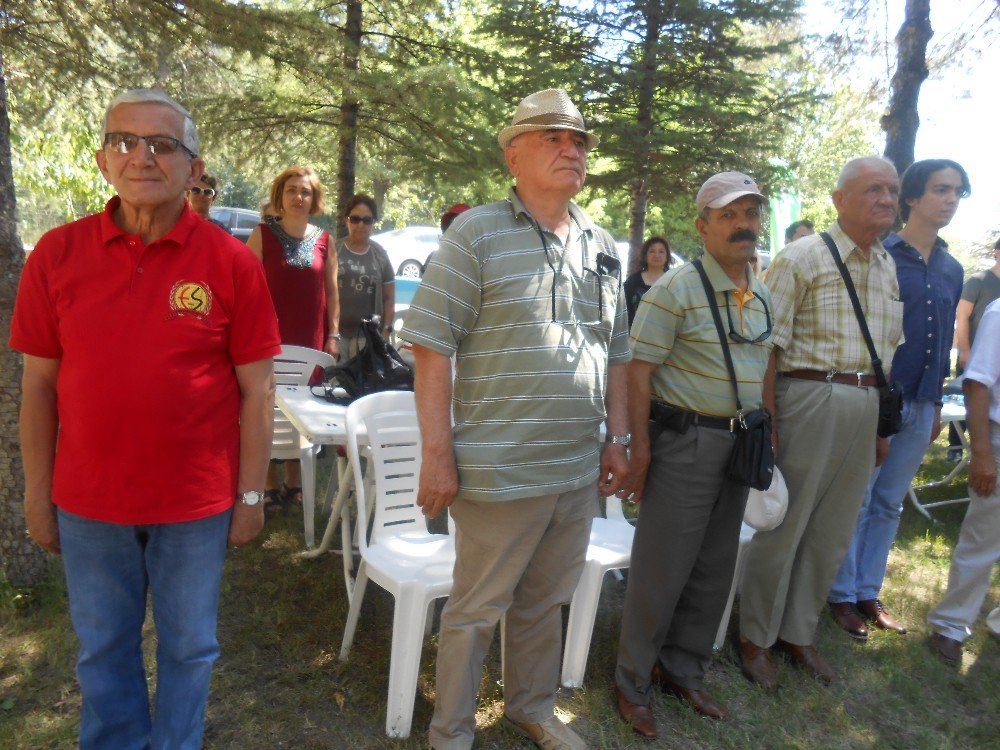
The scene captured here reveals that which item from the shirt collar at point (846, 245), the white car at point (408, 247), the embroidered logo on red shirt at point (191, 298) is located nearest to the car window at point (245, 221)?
the white car at point (408, 247)

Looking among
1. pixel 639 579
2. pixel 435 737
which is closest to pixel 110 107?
pixel 435 737

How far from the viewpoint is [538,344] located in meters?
2.27

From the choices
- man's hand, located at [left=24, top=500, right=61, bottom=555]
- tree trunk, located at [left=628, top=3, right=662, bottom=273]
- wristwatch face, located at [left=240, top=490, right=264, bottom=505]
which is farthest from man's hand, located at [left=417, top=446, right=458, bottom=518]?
tree trunk, located at [left=628, top=3, right=662, bottom=273]

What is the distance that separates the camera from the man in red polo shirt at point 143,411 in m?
1.83

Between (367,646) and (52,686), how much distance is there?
1192 mm

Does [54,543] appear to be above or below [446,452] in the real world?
below

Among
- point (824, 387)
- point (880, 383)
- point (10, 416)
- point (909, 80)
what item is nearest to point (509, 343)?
point (824, 387)

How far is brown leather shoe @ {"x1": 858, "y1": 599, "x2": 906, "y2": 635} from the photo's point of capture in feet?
13.0

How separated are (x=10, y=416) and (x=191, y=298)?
6.61ft

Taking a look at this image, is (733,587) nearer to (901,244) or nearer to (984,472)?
(984,472)

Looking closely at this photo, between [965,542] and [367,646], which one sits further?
[965,542]

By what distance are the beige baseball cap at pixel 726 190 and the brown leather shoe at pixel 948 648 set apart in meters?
2.44

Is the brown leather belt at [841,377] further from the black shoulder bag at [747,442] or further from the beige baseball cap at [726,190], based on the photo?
the beige baseball cap at [726,190]

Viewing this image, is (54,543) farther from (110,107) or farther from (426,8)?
(426,8)
